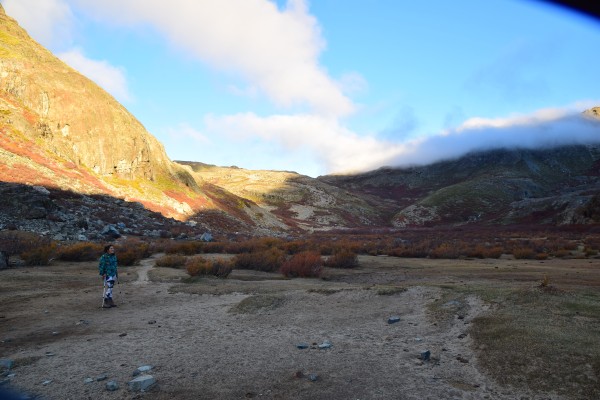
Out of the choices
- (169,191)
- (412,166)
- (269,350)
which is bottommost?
(269,350)

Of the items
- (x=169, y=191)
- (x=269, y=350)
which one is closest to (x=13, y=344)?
(x=269, y=350)

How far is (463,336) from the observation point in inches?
336

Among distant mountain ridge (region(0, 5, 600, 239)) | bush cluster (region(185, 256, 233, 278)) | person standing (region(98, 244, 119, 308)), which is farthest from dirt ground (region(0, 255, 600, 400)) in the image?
distant mountain ridge (region(0, 5, 600, 239))

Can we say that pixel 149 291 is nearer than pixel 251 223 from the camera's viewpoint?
Yes

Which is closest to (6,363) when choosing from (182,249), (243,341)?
(243,341)

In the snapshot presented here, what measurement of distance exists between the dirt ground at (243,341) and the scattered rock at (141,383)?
4.5 inches

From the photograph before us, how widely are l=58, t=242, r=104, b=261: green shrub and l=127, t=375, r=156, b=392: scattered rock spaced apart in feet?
63.4

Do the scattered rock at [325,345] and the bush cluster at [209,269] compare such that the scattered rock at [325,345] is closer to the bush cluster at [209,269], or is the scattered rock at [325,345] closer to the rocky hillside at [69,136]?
the bush cluster at [209,269]

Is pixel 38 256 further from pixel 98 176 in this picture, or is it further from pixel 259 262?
pixel 98 176

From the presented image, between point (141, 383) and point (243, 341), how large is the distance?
313 cm

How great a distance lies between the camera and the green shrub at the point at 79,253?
2230cm

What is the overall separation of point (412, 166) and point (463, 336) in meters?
193

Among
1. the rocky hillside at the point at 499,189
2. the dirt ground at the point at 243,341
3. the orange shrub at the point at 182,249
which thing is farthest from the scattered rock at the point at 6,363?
the rocky hillside at the point at 499,189

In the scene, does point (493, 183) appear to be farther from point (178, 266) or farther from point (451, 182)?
point (178, 266)
